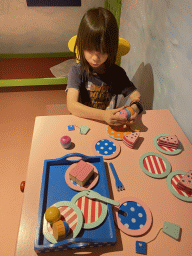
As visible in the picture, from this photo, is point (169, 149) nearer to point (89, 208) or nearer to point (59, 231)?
point (89, 208)

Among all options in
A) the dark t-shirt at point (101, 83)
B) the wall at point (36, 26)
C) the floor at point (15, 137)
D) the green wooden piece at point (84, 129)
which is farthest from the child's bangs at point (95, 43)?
the wall at point (36, 26)

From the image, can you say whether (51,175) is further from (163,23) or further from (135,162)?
(163,23)

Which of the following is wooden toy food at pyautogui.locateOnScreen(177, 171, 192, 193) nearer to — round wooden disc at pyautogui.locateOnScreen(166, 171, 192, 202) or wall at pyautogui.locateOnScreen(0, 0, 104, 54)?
round wooden disc at pyautogui.locateOnScreen(166, 171, 192, 202)

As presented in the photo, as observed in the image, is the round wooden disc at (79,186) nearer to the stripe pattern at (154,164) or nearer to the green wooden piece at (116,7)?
the stripe pattern at (154,164)

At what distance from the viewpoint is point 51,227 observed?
49 centimetres

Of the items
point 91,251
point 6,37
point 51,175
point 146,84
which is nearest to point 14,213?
point 51,175

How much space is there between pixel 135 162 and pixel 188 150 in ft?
0.74

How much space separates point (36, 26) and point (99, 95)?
5.51 ft

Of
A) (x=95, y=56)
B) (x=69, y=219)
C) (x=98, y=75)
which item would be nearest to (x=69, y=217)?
(x=69, y=219)

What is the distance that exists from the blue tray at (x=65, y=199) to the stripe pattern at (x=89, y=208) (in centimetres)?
2

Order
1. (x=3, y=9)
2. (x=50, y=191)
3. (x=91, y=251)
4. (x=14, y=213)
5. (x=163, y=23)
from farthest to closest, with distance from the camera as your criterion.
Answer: (x=3, y=9) < (x=14, y=213) < (x=163, y=23) < (x=50, y=191) < (x=91, y=251)

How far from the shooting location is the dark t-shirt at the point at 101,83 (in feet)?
3.17

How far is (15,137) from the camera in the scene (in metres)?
1.67

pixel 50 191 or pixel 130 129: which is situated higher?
pixel 130 129
